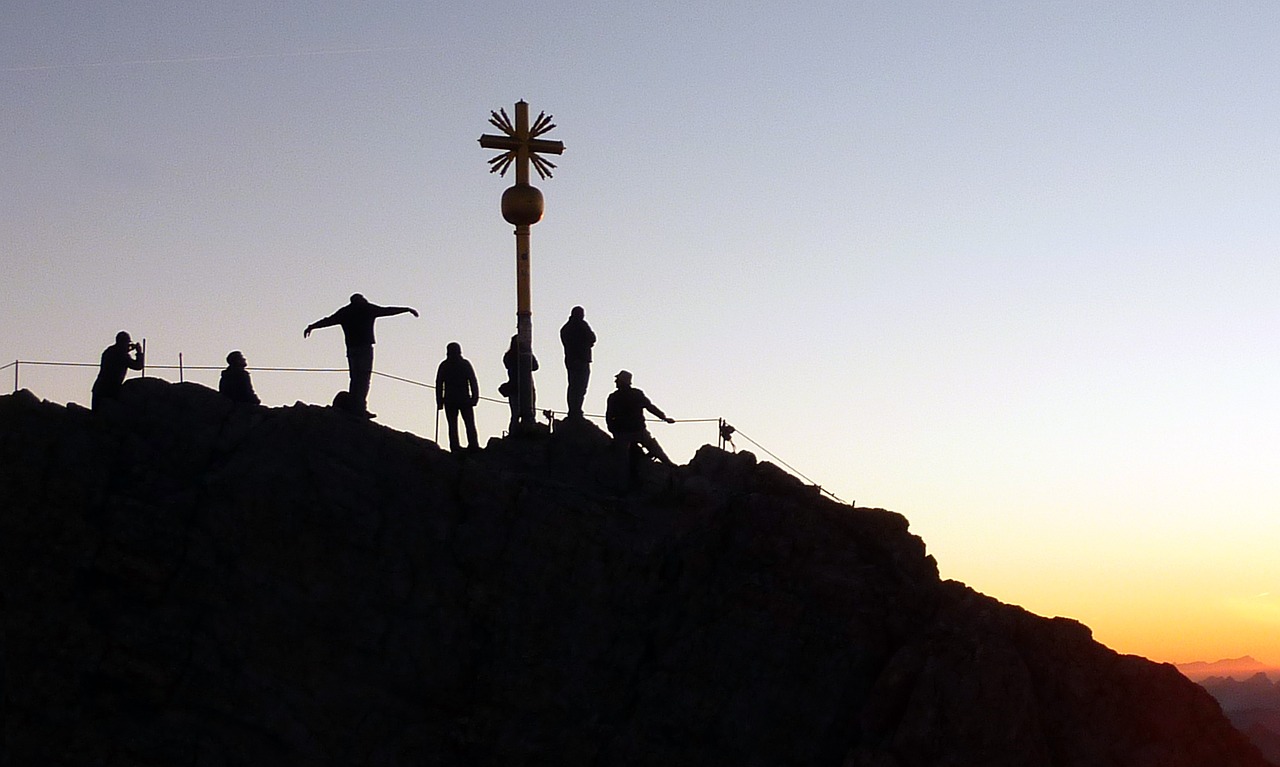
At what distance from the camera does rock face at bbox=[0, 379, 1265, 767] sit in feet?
74.2

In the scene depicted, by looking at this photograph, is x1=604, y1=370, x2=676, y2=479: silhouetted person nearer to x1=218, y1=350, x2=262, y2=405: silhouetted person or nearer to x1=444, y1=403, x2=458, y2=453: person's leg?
x1=444, y1=403, x2=458, y2=453: person's leg

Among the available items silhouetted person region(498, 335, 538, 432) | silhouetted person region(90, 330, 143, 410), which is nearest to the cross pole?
silhouetted person region(498, 335, 538, 432)

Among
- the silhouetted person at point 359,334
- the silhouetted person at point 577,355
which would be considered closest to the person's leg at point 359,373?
the silhouetted person at point 359,334

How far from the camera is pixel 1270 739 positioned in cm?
7519

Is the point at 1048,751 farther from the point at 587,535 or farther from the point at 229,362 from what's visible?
the point at 229,362

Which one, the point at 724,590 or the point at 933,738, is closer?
the point at 933,738

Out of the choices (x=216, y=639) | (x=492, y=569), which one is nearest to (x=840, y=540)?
(x=492, y=569)

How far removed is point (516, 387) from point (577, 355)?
2693 mm

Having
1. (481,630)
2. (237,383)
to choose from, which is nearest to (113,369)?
Result: (237,383)

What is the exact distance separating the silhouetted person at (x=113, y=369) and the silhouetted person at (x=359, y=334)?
2.91 m

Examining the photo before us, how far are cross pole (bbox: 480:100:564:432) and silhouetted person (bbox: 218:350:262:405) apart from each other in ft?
16.9

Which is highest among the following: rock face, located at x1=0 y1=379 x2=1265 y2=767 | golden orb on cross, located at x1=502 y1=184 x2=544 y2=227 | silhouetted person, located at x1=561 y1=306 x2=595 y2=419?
golden orb on cross, located at x1=502 y1=184 x2=544 y2=227

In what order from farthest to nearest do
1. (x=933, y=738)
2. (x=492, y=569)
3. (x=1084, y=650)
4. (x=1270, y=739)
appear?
1. (x=1270, y=739)
2. (x=492, y=569)
3. (x=1084, y=650)
4. (x=933, y=738)

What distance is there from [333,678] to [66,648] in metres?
3.96
